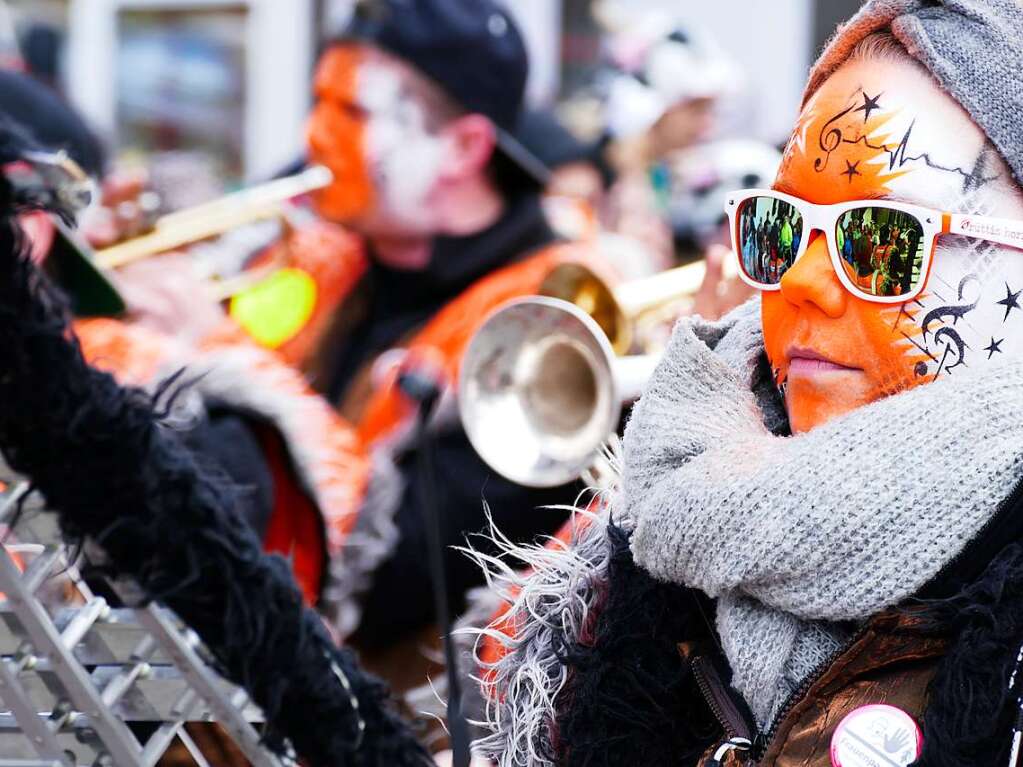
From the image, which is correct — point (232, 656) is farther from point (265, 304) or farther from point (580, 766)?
point (265, 304)

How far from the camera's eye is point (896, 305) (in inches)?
58.5

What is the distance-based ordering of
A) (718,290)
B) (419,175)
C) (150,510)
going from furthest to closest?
(419,175)
(718,290)
(150,510)

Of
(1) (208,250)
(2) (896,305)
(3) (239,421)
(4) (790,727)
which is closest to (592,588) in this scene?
(4) (790,727)

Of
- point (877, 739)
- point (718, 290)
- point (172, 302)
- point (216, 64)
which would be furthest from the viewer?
point (216, 64)

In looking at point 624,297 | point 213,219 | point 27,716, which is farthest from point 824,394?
point 213,219

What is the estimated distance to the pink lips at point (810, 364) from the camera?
1.54 metres

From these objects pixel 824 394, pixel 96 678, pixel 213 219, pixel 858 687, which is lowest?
pixel 213 219

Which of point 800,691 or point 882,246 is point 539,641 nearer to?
point 800,691

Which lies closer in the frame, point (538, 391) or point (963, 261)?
point (963, 261)

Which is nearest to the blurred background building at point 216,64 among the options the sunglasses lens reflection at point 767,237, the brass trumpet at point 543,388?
the brass trumpet at point 543,388

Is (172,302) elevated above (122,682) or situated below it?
Answer: below

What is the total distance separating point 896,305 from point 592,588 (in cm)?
45

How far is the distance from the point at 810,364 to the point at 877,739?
376 mm

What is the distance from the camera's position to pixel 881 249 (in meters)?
1.49
